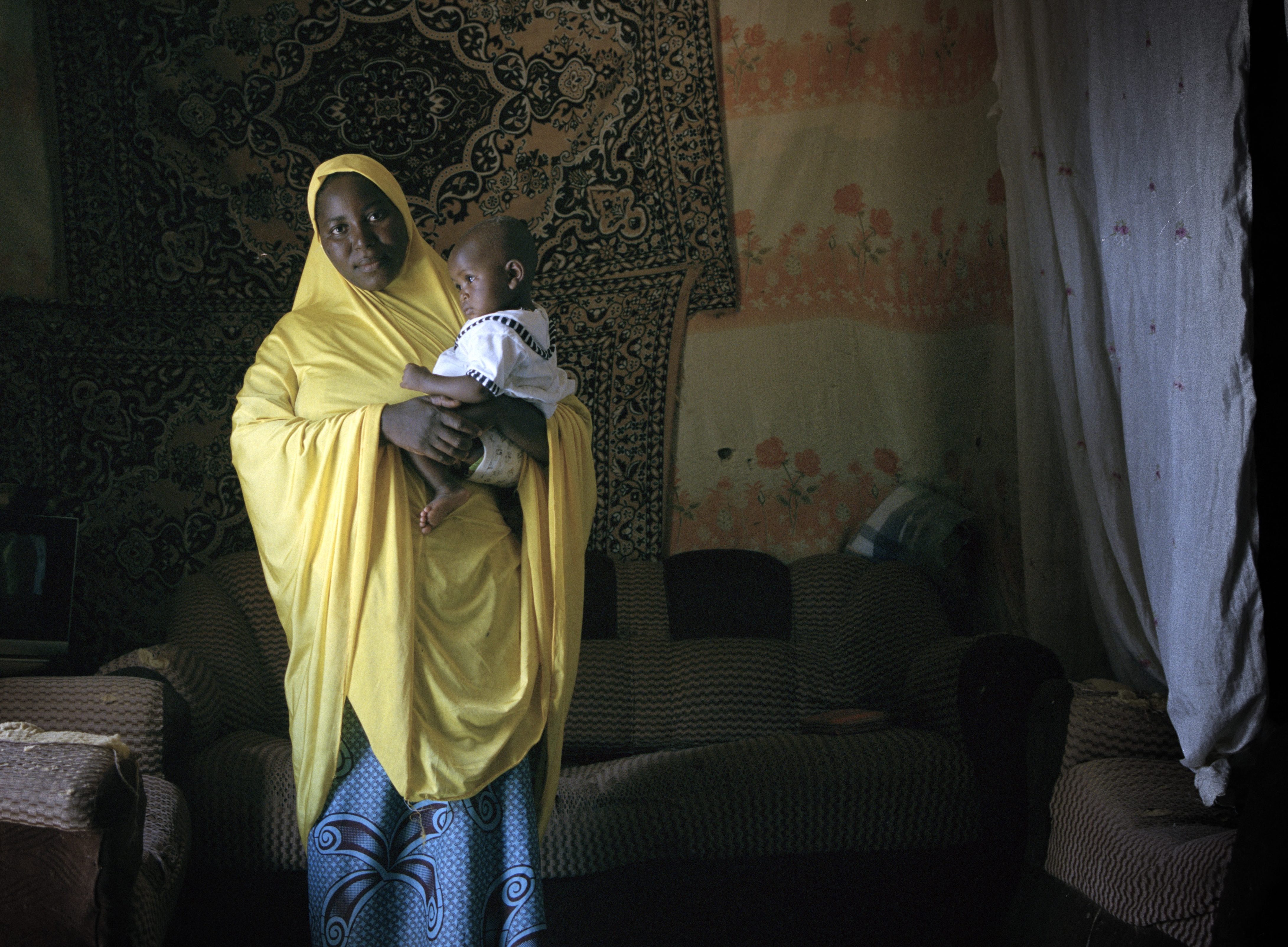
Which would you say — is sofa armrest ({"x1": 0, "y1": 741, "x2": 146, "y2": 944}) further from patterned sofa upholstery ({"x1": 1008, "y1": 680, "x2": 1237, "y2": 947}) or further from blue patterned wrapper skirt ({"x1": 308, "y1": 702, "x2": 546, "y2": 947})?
patterned sofa upholstery ({"x1": 1008, "y1": 680, "x2": 1237, "y2": 947})

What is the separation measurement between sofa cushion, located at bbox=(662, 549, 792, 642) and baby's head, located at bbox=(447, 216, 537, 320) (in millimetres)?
1551

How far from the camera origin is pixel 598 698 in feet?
8.88

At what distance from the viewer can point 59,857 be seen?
1322mm

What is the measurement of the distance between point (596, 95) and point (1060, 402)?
1.66m

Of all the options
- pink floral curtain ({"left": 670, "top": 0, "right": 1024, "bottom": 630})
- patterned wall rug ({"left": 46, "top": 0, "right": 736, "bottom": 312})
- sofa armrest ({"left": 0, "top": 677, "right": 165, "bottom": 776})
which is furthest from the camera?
pink floral curtain ({"left": 670, "top": 0, "right": 1024, "bottom": 630})

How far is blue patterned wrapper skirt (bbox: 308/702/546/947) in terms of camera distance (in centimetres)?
138

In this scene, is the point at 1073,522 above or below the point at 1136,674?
above

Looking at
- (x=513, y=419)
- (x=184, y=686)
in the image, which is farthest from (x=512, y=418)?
(x=184, y=686)

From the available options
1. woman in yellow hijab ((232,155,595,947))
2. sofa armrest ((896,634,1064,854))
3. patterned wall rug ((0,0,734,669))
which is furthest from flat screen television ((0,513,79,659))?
sofa armrest ((896,634,1064,854))

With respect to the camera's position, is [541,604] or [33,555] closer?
[541,604]

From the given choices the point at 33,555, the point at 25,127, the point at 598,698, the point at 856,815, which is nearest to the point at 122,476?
the point at 33,555

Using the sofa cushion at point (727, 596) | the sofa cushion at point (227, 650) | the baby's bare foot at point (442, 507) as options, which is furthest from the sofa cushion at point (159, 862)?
the sofa cushion at point (727, 596)

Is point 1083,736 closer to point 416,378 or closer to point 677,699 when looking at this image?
point 677,699

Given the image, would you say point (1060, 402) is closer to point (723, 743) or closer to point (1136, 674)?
point (1136, 674)
